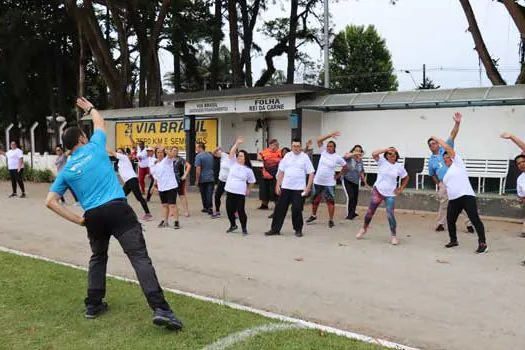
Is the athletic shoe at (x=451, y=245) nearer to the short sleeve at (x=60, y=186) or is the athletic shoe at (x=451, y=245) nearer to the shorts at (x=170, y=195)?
the shorts at (x=170, y=195)

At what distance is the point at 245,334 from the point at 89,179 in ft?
6.04

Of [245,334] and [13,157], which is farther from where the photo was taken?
[13,157]

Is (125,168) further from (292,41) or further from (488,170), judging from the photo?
(292,41)

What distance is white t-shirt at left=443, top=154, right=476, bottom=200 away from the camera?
26.6 ft

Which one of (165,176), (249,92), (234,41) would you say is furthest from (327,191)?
(234,41)

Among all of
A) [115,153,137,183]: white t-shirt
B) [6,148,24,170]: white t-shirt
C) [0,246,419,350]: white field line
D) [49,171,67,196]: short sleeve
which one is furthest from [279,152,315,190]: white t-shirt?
[6,148,24,170]: white t-shirt

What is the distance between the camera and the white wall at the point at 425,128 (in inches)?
496

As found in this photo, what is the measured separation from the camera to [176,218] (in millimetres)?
10461

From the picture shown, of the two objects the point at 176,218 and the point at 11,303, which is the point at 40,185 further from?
the point at 11,303

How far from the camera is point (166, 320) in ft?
14.3

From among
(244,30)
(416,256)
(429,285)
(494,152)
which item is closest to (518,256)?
(416,256)

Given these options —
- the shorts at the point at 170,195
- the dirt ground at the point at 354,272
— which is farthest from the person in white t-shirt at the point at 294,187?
the shorts at the point at 170,195

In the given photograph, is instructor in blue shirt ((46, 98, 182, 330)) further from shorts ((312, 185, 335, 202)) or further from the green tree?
the green tree

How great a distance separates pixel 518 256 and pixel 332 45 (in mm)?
25799
